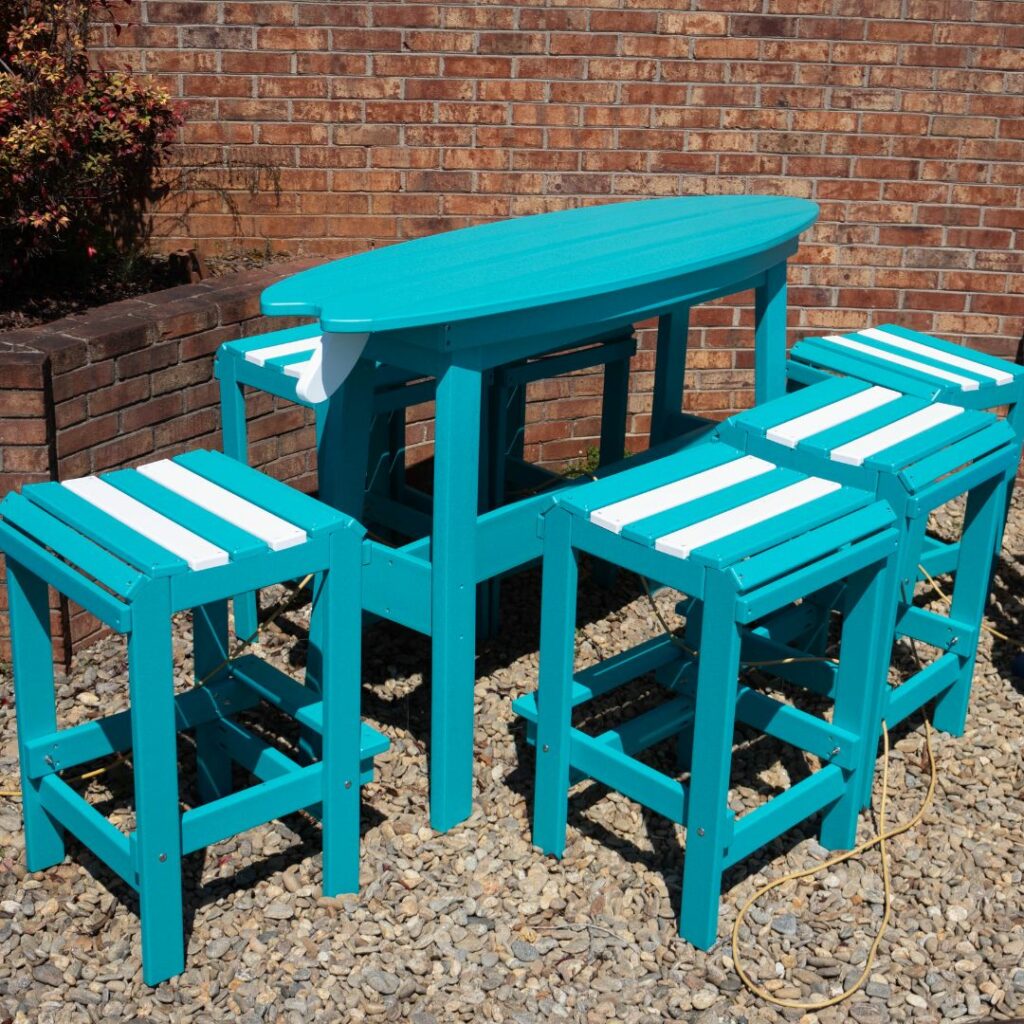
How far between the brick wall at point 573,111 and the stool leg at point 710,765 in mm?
3017

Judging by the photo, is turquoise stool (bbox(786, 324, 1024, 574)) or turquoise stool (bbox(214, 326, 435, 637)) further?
turquoise stool (bbox(786, 324, 1024, 574))

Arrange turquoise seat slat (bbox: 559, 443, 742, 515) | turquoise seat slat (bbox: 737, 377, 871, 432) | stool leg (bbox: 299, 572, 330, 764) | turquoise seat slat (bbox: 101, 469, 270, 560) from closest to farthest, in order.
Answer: turquoise seat slat (bbox: 101, 469, 270, 560), stool leg (bbox: 299, 572, 330, 764), turquoise seat slat (bbox: 559, 443, 742, 515), turquoise seat slat (bbox: 737, 377, 871, 432)

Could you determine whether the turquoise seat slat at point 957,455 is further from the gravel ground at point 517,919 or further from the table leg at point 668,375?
the table leg at point 668,375

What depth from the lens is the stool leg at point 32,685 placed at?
11.4ft

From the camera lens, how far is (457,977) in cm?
342

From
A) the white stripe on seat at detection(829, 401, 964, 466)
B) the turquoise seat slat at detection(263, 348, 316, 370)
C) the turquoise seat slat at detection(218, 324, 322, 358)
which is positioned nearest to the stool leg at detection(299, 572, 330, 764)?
the turquoise seat slat at detection(263, 348, 316, 370)

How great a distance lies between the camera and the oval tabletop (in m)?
3.41

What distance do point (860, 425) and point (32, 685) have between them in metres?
2.25

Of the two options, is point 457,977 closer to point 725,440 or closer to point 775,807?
point 775,807

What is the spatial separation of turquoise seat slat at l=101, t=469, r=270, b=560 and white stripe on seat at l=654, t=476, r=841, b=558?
2.94 feet

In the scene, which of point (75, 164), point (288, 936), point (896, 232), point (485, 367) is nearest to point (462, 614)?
point (485, 367)

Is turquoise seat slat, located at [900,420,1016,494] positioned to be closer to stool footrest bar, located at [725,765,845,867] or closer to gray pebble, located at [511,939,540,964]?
stool footrest bar, located at [725,765,845,867]

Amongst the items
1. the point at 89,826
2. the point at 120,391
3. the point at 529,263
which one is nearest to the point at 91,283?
the point at 120,391

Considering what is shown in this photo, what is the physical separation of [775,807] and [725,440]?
3.37 ft
